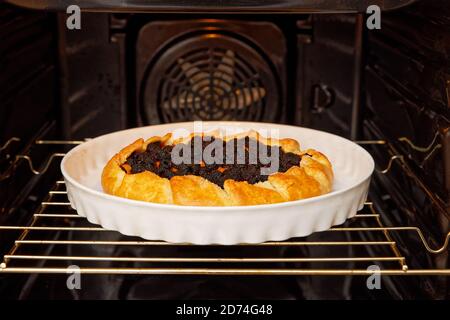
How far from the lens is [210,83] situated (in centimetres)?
150

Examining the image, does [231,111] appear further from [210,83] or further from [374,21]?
[374,21]

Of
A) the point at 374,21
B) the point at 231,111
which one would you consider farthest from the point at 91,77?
the point at 374,21

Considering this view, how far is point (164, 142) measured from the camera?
4.13 ft

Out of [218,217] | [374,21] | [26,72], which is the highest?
[374,21]

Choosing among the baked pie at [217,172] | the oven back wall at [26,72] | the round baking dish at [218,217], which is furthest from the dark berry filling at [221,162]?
the oven back wall at [26,72]

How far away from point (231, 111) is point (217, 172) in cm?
47

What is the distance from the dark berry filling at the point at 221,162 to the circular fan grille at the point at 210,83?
0.92 feet

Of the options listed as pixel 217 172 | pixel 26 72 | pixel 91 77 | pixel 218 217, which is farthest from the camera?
pixel 91 77

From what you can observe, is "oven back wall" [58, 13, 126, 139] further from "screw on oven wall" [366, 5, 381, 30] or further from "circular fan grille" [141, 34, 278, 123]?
"screw on oven wall" [366, 5, 381, 30]

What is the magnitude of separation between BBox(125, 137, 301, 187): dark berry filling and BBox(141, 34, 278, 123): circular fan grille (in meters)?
0.28

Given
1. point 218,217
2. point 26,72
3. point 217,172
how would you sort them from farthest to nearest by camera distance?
point 26,72 < point 217,172 < point 218,217

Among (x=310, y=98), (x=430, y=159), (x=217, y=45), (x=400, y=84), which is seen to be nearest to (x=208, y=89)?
(x=217, y=45)

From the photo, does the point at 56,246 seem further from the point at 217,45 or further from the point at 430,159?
the point at 430,159

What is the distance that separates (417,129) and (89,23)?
745 millimetres
